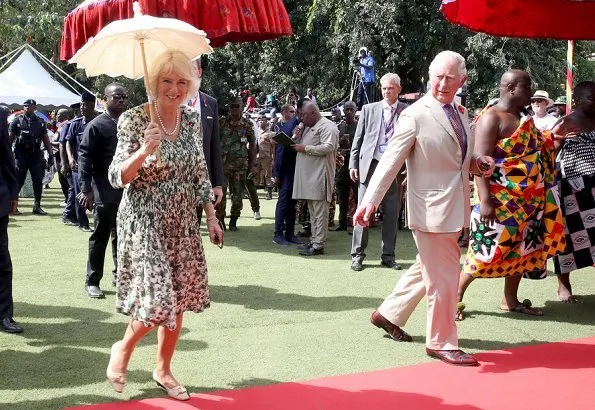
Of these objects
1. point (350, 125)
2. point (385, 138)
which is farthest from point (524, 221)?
point (350, 125)

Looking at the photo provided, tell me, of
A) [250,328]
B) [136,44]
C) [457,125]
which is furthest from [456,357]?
[136,44]

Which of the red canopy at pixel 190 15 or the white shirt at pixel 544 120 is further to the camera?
the white shirt at pixel 544 120

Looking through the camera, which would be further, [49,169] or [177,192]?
[49,169]

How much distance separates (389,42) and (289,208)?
44.6 feet

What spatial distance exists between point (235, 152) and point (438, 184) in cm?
699

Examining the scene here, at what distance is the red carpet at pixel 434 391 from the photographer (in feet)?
14.7

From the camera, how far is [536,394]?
470 centimetres

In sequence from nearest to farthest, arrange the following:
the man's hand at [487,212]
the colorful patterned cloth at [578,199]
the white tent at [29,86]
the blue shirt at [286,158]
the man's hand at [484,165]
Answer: the man's hand at [484,165], the man's hand at [487,212], the colorful patterned cloth at [578,199], the blue shirt at [286,158], the white tent at [29,86]

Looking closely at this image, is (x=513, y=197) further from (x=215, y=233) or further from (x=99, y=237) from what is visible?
(x=99, y=237)

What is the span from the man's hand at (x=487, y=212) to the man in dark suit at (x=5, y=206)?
3717 millimetres

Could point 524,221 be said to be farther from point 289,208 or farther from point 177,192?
point 289,208

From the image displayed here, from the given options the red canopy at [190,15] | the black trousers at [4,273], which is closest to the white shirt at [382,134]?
the red canopy at [190,15]

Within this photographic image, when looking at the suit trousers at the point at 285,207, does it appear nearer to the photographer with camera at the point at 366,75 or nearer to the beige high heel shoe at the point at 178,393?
the photographer with camera at the point at 366,75

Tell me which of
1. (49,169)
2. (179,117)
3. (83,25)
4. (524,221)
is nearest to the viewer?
(179,117)
